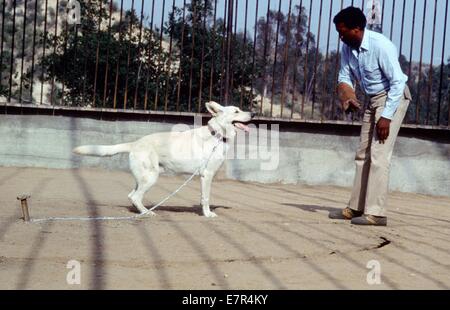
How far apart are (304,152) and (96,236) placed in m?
5.63

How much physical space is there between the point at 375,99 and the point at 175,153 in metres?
1.84

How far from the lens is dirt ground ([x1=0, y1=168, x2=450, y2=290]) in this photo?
4402mm

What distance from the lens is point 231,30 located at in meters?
10.9

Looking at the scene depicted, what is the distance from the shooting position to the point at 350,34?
22.2ft

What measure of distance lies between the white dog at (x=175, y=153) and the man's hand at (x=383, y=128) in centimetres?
142

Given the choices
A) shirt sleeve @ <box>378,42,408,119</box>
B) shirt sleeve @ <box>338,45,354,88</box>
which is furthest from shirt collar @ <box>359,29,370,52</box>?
shirt sleeve @ <box>338,45,354,88</box>

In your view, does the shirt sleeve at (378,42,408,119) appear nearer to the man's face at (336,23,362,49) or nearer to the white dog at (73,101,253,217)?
the man's face at (336,23,362,49)

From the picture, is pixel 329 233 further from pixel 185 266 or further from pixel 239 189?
pixel 239 189

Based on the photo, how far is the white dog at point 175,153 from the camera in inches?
275

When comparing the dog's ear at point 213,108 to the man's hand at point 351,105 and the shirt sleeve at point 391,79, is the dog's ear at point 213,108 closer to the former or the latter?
the man's hand at point 351,105

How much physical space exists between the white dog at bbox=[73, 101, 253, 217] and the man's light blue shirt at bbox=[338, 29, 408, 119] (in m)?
1.34
